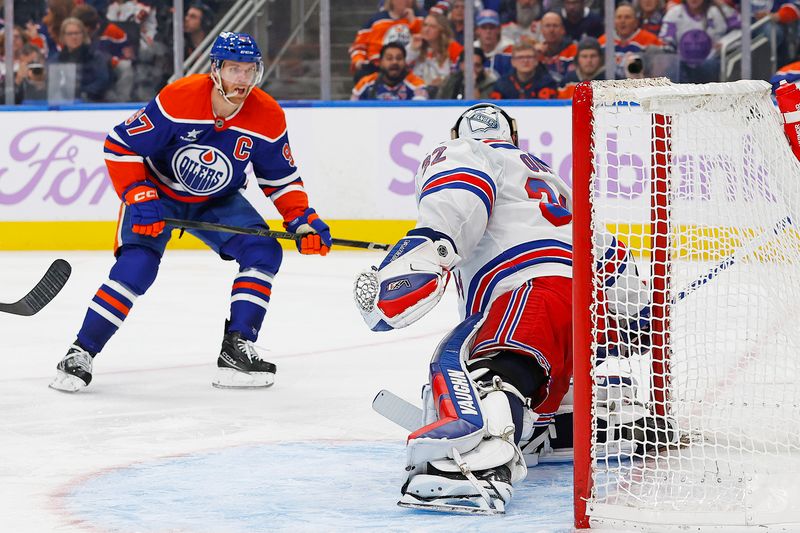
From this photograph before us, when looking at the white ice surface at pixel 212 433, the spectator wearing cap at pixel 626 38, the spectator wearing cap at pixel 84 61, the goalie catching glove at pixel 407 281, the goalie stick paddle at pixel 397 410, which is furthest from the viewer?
the spectator wearing cap at pixel 84 61

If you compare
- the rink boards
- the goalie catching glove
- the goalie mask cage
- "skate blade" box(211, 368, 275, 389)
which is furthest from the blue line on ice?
the rink boards

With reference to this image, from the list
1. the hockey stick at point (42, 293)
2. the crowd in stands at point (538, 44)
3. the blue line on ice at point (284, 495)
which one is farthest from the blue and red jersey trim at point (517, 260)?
the crowd in stands at point (538, 44)

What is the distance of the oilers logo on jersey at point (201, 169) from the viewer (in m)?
3.29

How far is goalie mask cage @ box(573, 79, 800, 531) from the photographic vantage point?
1868 millimetres

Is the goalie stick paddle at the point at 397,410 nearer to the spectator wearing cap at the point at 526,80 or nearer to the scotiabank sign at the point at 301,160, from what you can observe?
the scotiabank sign at the point at 301,160

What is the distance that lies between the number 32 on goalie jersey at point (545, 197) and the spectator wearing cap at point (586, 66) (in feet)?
13.4

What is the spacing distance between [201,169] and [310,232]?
319 millimetres

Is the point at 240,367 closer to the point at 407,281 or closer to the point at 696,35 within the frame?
the point at 407,281

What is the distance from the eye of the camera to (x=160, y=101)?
3.22 meters

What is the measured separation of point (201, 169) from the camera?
331cm

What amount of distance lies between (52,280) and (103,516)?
1538 mm


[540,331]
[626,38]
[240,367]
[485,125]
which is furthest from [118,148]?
[626,38]

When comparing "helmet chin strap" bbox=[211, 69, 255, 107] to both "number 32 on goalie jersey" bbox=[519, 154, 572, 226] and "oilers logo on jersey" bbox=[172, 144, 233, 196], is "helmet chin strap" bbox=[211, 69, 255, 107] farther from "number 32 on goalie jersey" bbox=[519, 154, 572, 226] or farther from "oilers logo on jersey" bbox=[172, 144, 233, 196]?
"number 32 on goalie jersey" bbox=[519, 154, 572, 226]

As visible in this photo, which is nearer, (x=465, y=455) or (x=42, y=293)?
(x=465, y=455)
